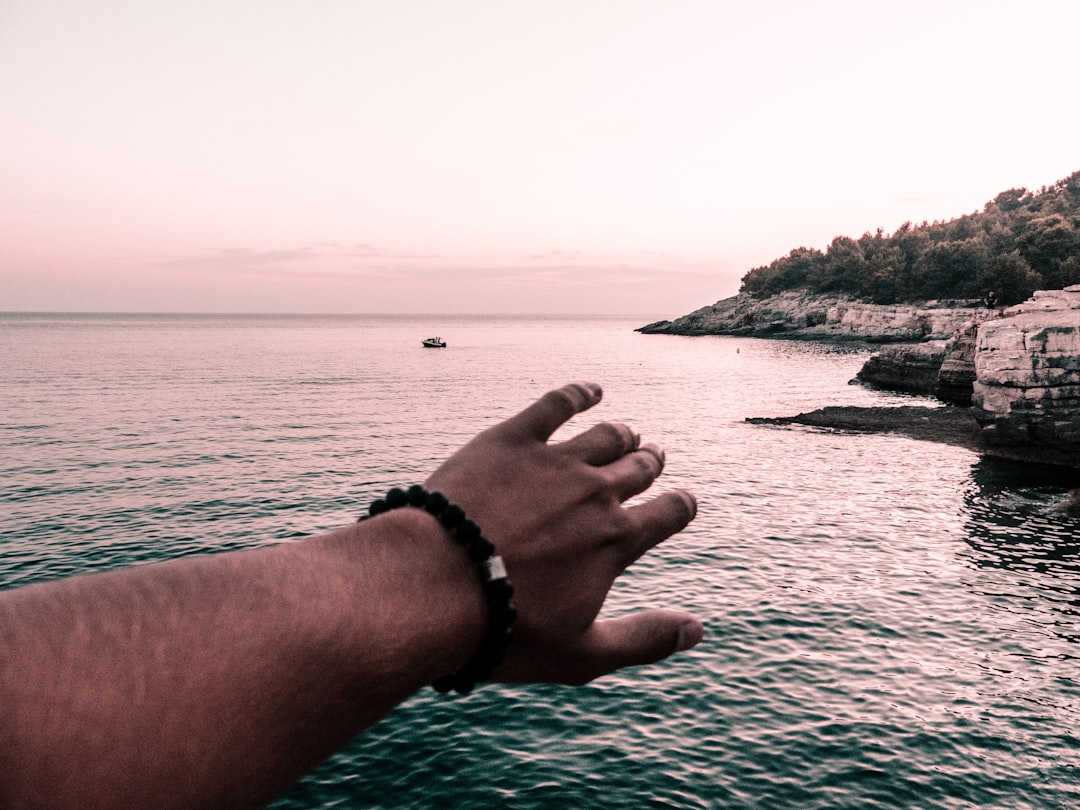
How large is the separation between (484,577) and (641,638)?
87 centimetres

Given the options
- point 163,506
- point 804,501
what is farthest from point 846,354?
point 163,506

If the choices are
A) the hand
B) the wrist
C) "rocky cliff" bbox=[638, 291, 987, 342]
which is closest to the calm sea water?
the hand

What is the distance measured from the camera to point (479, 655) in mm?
2135

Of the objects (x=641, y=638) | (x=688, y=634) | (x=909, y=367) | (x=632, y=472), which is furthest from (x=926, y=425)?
(x=632, y=472)

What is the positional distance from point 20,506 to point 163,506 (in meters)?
5.83

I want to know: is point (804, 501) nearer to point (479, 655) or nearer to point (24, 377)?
point (479, 655)

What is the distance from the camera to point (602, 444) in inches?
93.7

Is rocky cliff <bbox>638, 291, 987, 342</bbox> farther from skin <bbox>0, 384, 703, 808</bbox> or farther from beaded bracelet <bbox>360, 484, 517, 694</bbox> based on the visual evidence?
beaded bracelet <bbox>360, 484, 517, 694</bbox>

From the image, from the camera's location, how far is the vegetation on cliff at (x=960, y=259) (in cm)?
11094

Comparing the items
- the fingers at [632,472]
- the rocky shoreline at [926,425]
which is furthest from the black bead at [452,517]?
the rocky shoreline at [926,425]

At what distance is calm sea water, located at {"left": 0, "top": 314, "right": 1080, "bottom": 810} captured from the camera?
12586mm

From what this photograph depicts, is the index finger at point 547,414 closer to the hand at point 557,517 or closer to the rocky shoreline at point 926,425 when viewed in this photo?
the hand at point 557,517

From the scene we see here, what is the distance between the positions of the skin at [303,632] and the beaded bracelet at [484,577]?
0.04 meters

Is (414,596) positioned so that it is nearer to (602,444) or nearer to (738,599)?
(602,444)
